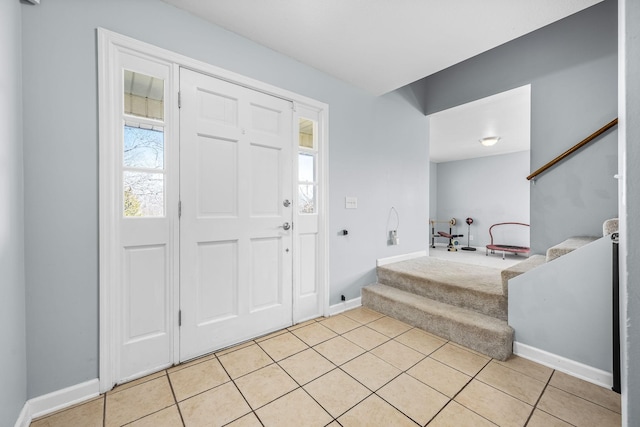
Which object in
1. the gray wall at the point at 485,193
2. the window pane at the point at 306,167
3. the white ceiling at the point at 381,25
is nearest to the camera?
the white ceiling at the point at 381,25

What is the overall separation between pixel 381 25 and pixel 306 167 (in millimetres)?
1351

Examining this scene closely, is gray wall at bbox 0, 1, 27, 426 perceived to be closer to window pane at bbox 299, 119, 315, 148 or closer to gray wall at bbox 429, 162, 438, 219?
window pane at bbox 299, 119, 315, 148

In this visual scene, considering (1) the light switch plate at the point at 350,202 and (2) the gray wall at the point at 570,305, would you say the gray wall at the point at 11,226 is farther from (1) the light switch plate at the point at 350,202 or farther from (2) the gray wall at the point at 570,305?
(2) the gray wall at the point at 570,305

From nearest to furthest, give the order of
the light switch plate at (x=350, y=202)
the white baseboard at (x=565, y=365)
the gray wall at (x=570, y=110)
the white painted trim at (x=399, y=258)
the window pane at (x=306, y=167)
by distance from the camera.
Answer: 1. the white baseboard at (x=565, y=365)
2. the gray wall at (x=570, y=110)
3. the window pane at (x=306, y=167)
4. the light switch plate at (x=350, y=202)
5. the white painted trim at (x=399, y=258)

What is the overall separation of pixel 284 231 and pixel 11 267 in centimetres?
168

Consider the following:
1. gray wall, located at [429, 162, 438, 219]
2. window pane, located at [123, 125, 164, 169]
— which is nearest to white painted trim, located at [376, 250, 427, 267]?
window pane, located at [123, 125, 164, 169]

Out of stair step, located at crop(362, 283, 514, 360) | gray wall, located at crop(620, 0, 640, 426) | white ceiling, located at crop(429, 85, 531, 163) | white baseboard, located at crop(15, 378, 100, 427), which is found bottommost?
white baseboard, located at crop(15, 378, 100, 427)

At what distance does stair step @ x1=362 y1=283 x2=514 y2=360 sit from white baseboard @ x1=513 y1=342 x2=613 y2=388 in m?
0.09

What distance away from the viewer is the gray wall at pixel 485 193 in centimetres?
648

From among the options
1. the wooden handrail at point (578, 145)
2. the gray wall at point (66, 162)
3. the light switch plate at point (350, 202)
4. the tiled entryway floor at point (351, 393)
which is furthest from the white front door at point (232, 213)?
the wooden handrail at point (578, 145)

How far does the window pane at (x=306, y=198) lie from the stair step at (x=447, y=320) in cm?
121

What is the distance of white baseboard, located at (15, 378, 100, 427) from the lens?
53.2 inches

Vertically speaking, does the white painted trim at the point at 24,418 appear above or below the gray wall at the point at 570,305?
below

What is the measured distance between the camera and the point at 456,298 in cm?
244
